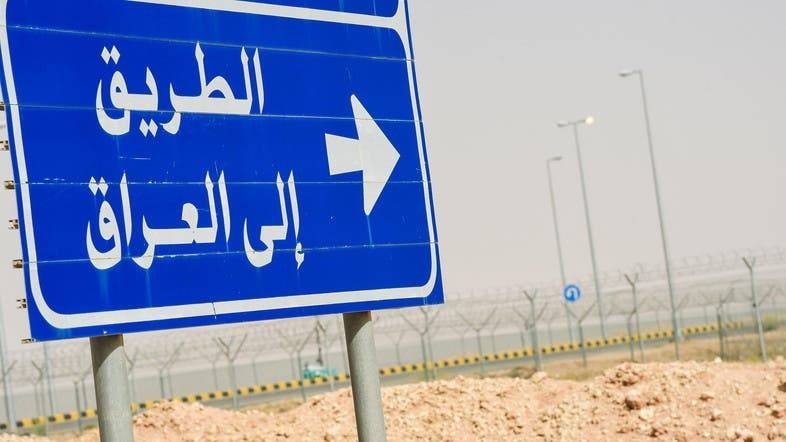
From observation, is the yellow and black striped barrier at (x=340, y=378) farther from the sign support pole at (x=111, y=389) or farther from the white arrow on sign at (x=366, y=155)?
the sign support pole at (x=111, y=389)

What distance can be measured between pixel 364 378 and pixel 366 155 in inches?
67.6

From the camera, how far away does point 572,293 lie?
4641 centimetres

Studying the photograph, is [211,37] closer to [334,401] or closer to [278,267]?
[278,267]

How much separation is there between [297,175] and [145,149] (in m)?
1.34

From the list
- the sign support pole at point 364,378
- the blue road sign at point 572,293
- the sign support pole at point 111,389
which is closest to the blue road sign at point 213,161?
the sign support pole at point 111,389

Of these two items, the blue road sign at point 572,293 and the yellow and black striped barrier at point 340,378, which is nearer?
the yellow and black striped barrier at point 340,378

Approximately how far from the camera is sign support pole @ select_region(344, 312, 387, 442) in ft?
35.5

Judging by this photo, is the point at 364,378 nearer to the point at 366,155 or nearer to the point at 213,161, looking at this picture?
the point at 366,155

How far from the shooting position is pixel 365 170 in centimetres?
1071

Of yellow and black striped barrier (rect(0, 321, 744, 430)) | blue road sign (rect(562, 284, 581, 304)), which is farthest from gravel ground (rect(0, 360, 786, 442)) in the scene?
blue road sign (rect(562, 284, 581, 304))

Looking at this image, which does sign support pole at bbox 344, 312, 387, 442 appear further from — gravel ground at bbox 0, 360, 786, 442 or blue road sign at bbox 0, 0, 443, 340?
gravel ground at bbox 0, 360, 786, 442

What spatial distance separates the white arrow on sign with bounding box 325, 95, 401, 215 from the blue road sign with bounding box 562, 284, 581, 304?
3476 centimetres

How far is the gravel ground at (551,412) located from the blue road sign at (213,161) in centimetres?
871

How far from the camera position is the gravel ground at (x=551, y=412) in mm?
18672
